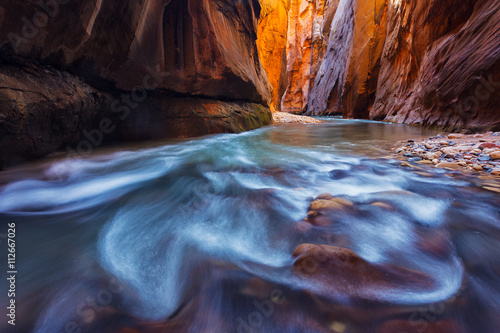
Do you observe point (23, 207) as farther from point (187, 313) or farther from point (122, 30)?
point (122, 30)

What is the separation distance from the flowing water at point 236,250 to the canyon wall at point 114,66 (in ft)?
2.37

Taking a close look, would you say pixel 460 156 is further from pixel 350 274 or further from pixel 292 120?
pixel 292 120

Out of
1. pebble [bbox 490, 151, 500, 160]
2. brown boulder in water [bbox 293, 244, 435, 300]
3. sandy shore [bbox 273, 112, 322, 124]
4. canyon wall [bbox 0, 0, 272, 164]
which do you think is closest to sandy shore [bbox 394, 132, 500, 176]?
pebble [bbox 490, 151, 500, 160]

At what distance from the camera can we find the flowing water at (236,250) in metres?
0.83

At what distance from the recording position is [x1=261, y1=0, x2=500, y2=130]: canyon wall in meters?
4.74

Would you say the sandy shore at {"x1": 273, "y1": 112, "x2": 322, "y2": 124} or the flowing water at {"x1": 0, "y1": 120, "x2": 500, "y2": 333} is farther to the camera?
the sandy shore at {"x1": 273, "y1": 112, "x2": 322, "y2": 124}

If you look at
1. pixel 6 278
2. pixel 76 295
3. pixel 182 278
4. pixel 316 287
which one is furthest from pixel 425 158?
pixel 6 278

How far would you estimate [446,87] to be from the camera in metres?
5.71

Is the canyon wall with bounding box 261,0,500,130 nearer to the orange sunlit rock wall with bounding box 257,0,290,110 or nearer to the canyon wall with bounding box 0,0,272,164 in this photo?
the orange sunlit rock wall with bounding box 257,0,290,110

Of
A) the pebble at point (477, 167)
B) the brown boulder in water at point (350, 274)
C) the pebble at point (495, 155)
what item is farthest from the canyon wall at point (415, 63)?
the brown boulder in water at point (350, 274)

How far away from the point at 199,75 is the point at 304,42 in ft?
110

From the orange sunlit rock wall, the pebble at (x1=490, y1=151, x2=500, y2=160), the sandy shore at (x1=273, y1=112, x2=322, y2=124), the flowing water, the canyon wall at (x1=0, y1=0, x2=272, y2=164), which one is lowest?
the sandy shore at (x1=273, y1=112, x2=322, y2=124)

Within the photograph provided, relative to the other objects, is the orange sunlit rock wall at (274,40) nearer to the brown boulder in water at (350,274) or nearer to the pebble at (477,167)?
the pebble at (477,167)

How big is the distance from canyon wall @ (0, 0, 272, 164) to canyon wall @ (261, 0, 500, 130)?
18.4 feet
